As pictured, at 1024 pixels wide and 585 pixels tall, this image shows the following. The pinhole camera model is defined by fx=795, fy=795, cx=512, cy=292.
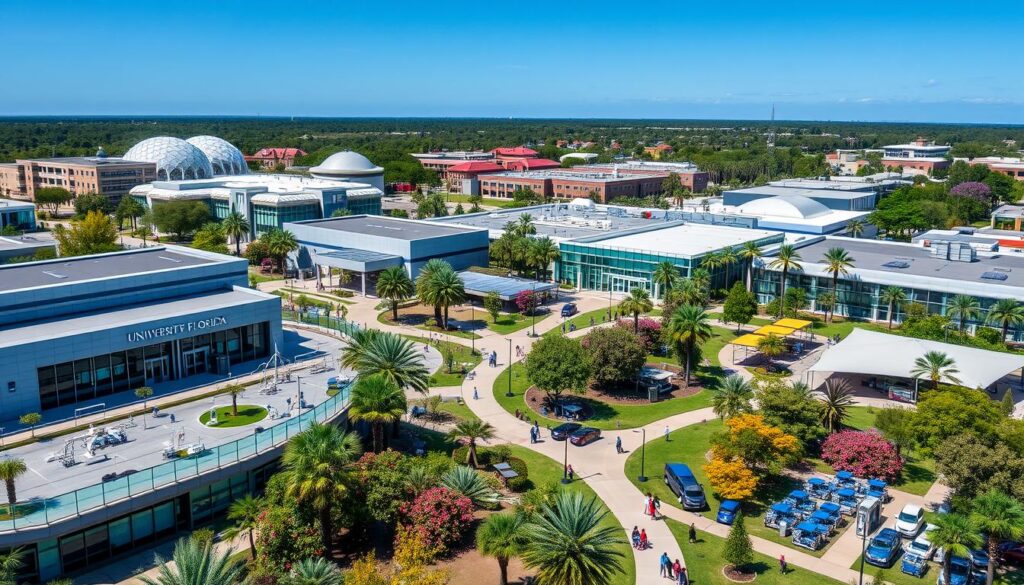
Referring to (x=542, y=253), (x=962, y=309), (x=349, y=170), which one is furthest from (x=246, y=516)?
(x=349, y=170)

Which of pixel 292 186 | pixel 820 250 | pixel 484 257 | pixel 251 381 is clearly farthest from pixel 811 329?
pixel 292 186

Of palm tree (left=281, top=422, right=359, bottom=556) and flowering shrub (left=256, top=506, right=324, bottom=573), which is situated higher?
palm tree (left=281, top=422, right=359, bottom=556)

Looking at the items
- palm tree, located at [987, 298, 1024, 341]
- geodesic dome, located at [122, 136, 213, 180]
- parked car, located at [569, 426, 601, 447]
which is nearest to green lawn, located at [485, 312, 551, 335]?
parked car, located at [569, 426, 601, 447]

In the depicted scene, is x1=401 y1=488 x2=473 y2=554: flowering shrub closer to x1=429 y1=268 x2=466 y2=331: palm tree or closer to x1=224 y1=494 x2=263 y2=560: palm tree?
x1=224 y1=494 x2=263 y2=560: palm tree

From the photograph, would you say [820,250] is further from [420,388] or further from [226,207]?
[226,207]

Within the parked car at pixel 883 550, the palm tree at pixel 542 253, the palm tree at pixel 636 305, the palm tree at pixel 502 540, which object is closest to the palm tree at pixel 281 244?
the palm tree at pixel 542 253

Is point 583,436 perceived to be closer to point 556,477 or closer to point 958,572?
point 556,477

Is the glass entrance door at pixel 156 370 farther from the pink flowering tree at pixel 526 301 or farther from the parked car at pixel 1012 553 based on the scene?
the parked car at pixel 1012 553
